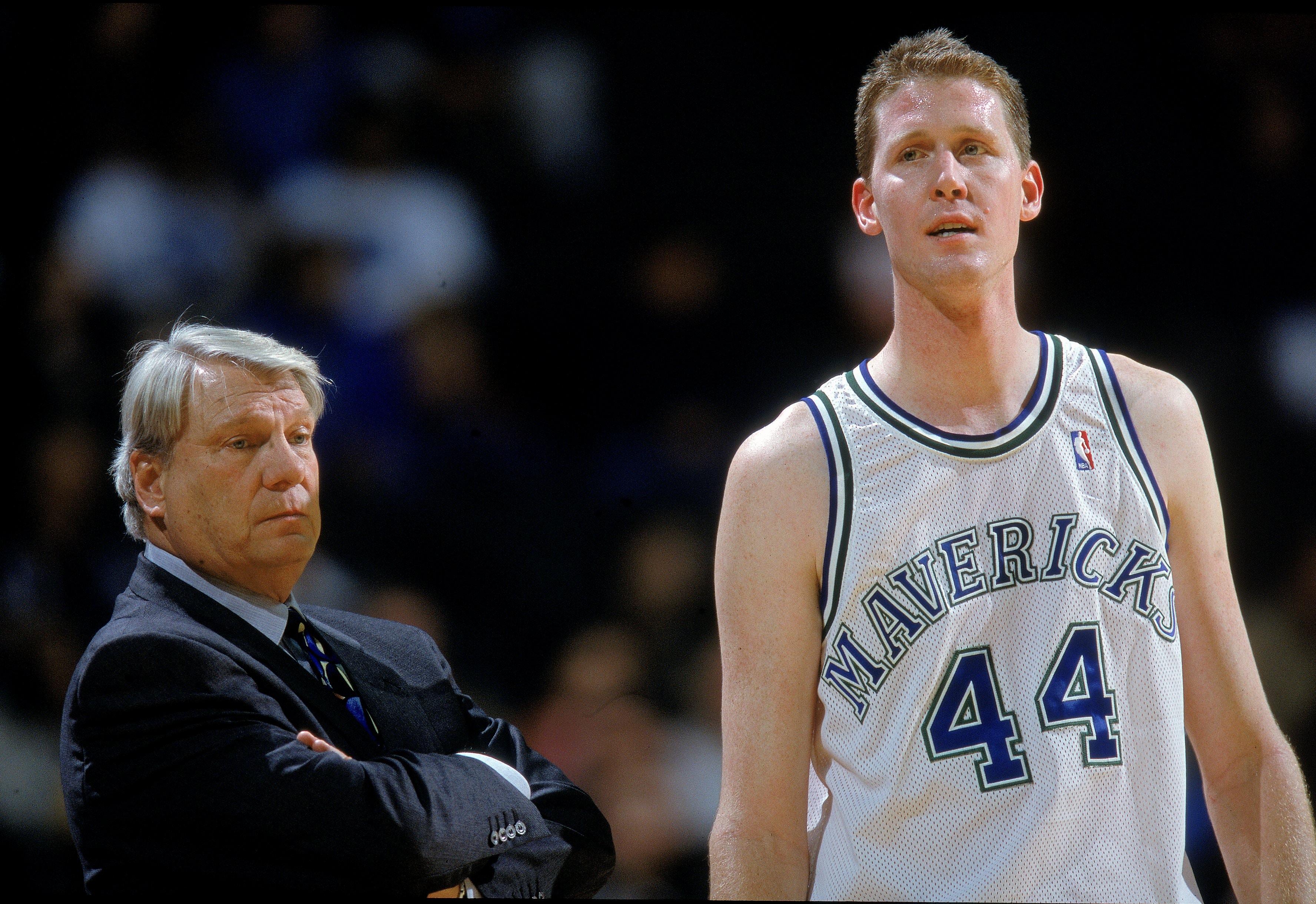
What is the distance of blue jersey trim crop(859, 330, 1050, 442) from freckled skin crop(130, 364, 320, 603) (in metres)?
0.90

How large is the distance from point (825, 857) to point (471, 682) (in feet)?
2.62

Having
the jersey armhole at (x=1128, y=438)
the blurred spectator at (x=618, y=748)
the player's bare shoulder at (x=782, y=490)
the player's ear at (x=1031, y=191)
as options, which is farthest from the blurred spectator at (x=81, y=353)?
the jersey armhole at (x=1128, y=438)

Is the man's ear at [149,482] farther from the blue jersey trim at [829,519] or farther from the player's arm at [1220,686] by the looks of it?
the player's arm at [1220,686]

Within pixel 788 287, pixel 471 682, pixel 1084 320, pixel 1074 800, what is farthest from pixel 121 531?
pixel 1084 320

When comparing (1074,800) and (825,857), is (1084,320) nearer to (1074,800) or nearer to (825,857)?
(1074,800)

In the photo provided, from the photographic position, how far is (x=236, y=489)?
170 cm

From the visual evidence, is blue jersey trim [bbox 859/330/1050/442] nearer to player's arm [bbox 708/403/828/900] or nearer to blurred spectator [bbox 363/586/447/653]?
player's arm [bbox 708/403/828/900]

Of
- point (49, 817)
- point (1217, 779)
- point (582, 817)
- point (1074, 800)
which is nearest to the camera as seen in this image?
point (1074, 800)

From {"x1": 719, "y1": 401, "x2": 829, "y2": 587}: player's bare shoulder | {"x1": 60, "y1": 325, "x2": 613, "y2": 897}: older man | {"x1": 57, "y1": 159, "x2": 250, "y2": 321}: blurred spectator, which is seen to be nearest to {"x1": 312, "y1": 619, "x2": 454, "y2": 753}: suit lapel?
{"x1": 60, "y1": 325, "x2": 613, "y2": 897}: older man

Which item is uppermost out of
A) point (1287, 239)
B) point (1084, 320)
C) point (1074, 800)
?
point (1287, 239)

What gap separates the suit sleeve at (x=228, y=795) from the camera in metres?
1.46

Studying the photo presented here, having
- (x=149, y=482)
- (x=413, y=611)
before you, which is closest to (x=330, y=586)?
(x=413, y=611)

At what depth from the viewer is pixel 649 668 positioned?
205 centimetres

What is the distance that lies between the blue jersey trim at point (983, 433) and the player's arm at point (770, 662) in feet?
0.39
